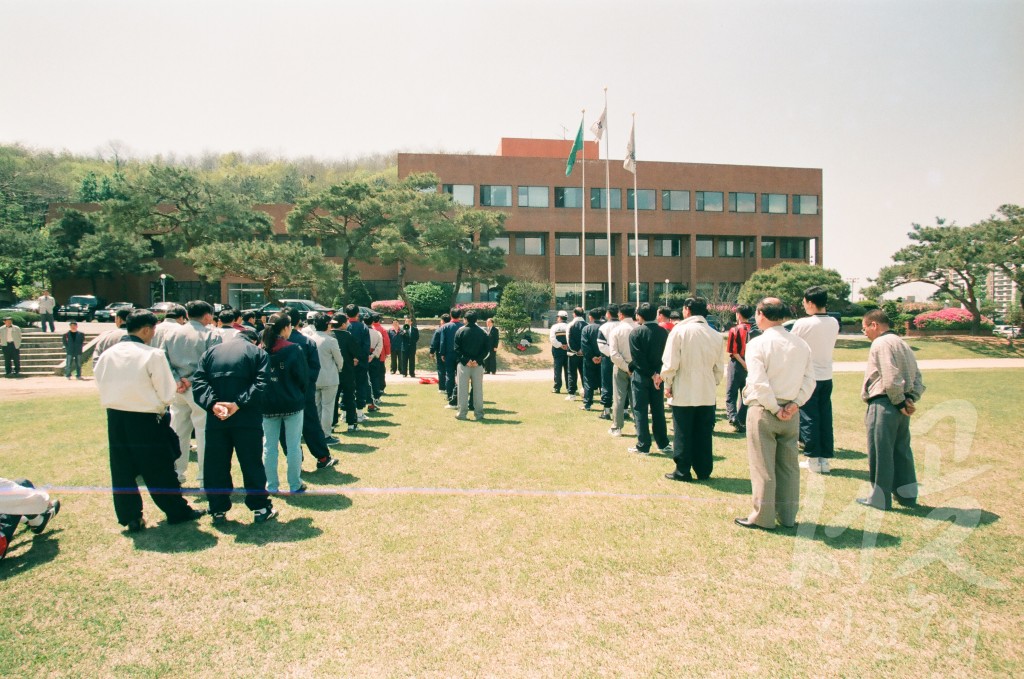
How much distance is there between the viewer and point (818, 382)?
6934 millimetres

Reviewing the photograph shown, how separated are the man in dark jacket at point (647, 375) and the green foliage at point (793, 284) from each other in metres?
25.6

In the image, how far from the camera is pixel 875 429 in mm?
5434

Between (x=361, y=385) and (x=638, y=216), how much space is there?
36783 millimetres

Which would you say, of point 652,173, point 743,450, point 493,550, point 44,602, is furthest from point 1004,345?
point 44,602

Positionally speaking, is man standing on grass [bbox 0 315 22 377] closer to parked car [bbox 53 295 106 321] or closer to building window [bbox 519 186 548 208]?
parked car [bbox 53 295 106 321]

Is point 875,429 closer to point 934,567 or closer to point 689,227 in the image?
point 934,567

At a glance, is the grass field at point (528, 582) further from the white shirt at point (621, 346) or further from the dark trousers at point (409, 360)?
the dark trousers at point (409, 360)

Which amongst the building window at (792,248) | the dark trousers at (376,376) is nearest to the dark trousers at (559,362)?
the dark trousers at (376,376)

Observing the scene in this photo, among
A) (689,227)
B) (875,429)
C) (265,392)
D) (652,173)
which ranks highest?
(652,173)

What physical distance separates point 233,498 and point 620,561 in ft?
13.3

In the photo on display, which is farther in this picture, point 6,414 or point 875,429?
point 6,414

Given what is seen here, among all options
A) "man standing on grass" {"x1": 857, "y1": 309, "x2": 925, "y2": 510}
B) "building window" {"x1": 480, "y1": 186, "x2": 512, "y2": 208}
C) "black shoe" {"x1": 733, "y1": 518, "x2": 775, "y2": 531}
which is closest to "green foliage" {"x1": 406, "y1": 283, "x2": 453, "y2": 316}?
"building window" {"x1": 480, "y1": 186, "x2": 512, "y2": 208}

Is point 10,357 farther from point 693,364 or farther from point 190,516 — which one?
point 693,364

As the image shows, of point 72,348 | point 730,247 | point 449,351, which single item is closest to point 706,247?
point 730,247
